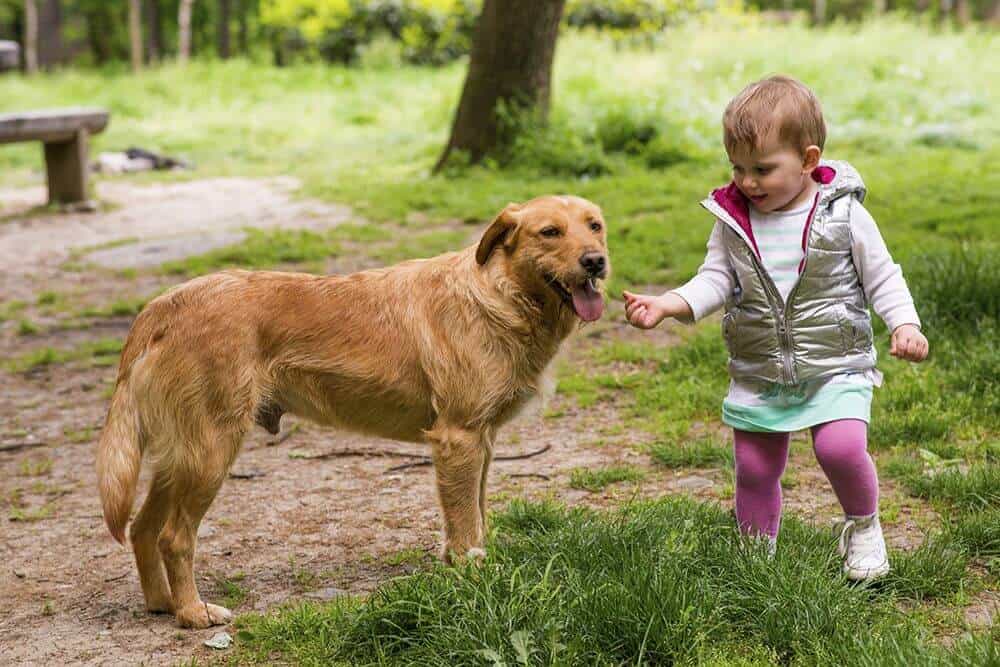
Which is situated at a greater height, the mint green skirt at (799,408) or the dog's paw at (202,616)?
the mint green skirt at (799,408)

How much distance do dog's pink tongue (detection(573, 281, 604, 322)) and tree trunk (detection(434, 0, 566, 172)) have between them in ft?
29.0

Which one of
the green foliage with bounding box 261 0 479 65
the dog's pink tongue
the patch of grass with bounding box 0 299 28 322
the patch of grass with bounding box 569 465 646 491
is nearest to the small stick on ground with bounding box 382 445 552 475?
the patch of grass with bounding box 569 465 646 491

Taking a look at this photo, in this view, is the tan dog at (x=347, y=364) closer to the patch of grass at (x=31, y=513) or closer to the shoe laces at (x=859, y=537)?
the shoe laces at (x=859, y=537)

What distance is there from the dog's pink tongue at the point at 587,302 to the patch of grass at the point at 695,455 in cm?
153

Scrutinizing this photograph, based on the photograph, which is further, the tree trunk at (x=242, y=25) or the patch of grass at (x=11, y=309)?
the tree trunk at (x=242, y=25)

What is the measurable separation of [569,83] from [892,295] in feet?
43.4

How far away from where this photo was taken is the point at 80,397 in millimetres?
6758

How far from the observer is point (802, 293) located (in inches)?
145

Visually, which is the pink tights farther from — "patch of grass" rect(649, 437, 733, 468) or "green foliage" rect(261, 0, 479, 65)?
"green foliage" rect(261, 0, 479, 65)

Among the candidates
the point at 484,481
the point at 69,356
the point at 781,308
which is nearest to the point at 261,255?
the point at 69,356

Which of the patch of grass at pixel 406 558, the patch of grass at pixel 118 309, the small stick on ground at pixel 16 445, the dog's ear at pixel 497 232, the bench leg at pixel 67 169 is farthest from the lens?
the bench leg at pixel 67 169

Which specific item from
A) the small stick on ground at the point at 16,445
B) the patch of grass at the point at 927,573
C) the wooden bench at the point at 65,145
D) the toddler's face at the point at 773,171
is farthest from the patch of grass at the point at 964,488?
the wooden bench at the point at 65,145

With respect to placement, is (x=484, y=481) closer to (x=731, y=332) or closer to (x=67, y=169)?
(x=731, y=332)

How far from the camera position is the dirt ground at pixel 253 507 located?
3.95 meters
